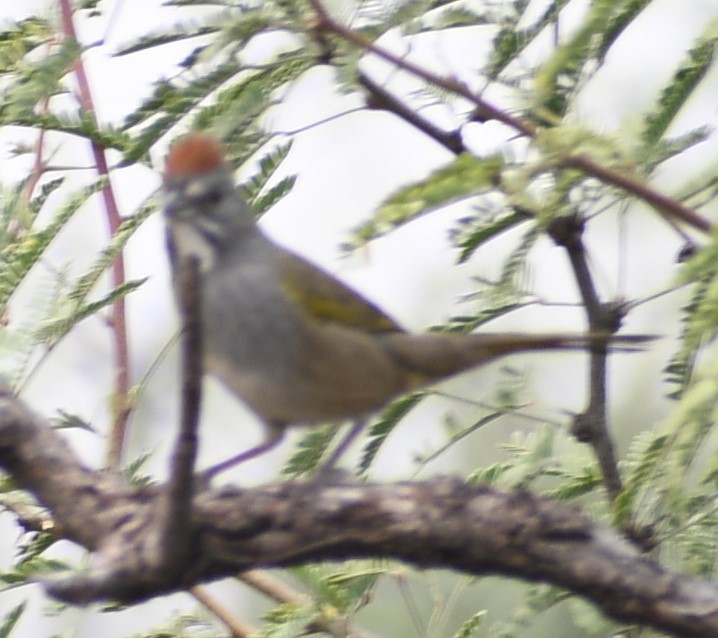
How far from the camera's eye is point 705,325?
5.47 feet

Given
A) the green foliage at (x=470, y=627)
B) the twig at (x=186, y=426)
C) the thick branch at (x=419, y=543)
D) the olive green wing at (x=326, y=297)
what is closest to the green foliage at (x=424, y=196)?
the twig at (x=186, y=426)

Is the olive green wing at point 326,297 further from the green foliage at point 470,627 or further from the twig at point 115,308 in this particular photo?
the green foliage at point 470,627

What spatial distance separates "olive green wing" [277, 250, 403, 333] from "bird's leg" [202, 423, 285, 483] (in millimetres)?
262

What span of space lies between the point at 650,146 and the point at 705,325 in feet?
2.42

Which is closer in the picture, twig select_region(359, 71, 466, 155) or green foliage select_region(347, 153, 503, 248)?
green foliage select_region(347, 153, 503, 248)

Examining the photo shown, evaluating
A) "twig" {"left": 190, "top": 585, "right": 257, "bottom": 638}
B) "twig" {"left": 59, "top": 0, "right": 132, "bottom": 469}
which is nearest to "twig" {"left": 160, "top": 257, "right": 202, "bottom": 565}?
"twig" {"left": 59, "top": 0, "right": 132, "bottom": 469}

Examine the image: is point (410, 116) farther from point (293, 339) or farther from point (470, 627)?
point (470, 627)

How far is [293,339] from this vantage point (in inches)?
106

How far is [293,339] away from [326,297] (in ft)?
0.55

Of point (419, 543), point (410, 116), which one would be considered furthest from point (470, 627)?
point (410, 116)

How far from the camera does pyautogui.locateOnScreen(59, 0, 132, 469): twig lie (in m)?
2.58

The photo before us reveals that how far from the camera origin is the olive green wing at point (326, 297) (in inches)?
110

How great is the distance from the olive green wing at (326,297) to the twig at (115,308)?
34cm

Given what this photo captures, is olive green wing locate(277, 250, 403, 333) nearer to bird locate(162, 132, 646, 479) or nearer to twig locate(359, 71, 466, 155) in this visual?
bird locate(162, 132, 646, 479)
